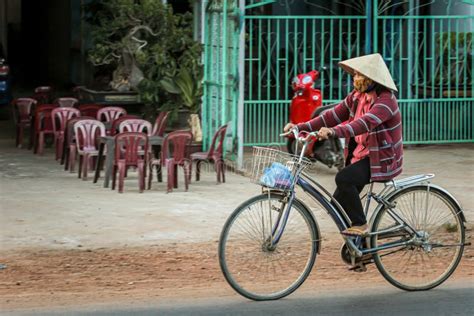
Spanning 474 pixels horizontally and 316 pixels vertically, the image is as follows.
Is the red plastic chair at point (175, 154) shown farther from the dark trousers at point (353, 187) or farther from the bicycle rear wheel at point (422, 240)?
the dark trousers at point (353, 187)

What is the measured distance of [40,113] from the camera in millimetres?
15594

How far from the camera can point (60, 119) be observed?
50.0ft

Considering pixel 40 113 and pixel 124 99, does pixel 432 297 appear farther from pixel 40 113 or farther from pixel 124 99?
pixel 124 99

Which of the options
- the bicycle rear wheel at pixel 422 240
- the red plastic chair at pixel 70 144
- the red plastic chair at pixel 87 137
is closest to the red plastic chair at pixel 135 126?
the red plastic chair at pixel 87 137

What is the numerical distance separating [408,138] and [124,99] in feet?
15.9

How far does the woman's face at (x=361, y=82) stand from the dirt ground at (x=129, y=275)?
1.54m

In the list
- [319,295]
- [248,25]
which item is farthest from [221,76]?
[319,295]

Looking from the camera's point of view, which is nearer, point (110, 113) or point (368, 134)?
point (368, 134)

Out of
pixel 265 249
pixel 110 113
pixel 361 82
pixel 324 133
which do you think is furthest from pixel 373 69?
pixel 110 113

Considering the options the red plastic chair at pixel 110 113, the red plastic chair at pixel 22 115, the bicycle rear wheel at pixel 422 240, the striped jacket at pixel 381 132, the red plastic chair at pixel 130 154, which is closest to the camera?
the striped jacket at pixel 381 132

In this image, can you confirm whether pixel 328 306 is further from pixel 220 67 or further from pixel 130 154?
pixel 220 67

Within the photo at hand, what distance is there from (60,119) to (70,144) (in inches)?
58.2

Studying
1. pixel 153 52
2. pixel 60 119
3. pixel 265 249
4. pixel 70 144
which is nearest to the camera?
pixel 265 249

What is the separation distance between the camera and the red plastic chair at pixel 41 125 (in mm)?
15523
